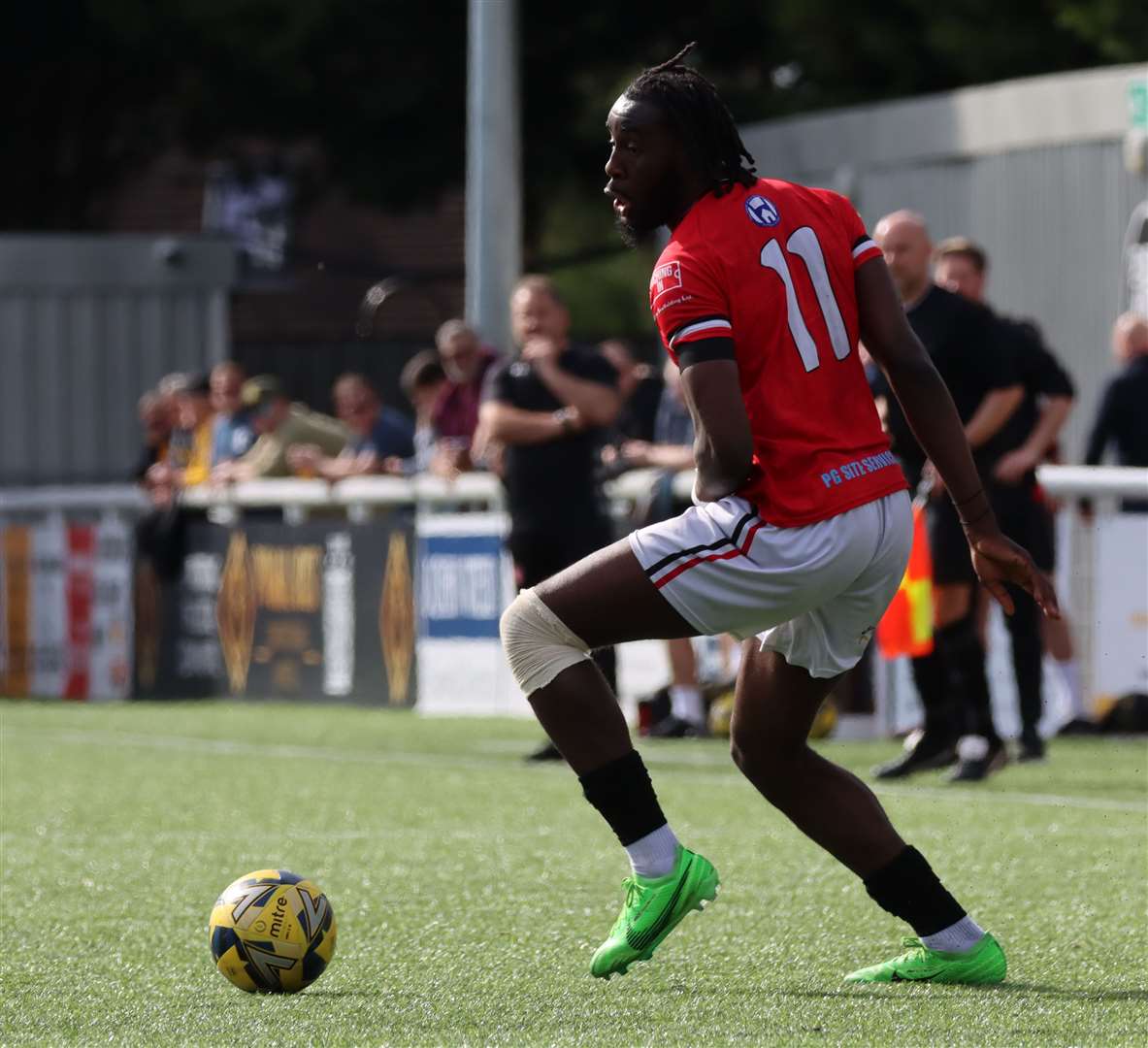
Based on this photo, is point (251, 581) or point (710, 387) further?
point (251, 581)

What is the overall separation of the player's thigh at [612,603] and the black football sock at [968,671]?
5.05m

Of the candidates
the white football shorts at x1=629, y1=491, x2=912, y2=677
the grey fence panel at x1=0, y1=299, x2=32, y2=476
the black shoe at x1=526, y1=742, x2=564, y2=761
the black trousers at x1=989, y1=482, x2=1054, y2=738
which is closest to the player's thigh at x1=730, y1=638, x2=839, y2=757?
the white football shorts at x1=629, y1=491, x2=912, y2=677

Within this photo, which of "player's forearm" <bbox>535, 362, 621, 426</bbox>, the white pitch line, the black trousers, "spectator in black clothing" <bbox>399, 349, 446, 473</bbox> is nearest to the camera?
the white pitch line

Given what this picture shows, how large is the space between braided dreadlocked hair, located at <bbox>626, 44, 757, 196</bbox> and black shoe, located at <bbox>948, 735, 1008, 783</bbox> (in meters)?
5.30

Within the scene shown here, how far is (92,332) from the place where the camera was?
21.0 m

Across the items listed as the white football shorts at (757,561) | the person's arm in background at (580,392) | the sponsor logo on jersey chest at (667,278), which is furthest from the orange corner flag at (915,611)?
the sponsor logo on jersey chest at (667,278)

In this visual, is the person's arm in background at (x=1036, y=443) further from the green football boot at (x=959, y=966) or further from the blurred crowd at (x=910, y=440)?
the green football boot at (x=959, y=966)

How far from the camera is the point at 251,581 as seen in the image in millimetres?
16828

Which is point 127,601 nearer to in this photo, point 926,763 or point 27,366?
point 27,366

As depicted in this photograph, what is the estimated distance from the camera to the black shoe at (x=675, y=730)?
43.0ft

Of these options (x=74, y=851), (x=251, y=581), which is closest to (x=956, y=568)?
(x=74, y=851)

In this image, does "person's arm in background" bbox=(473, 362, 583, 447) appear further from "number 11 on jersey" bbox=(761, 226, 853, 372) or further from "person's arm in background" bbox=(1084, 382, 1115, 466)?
"number 11 on jersey" bbox=(761, 226, 853, 372)

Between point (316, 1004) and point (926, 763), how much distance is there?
5338 mm

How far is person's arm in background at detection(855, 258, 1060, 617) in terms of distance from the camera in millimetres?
5590
